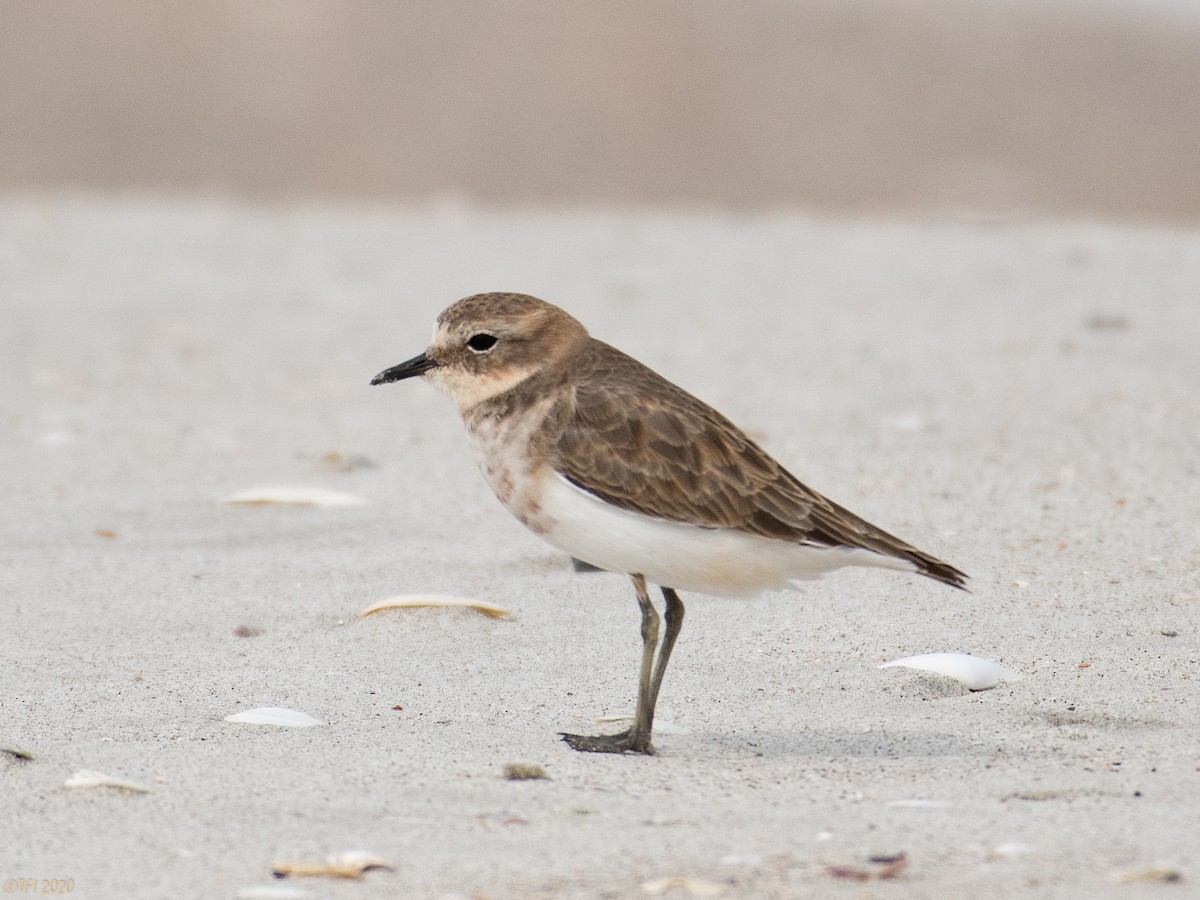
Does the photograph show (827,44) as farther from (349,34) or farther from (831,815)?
(831,815)

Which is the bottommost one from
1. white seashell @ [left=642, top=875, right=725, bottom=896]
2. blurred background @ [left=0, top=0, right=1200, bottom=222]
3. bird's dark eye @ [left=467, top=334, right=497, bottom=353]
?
white seashell @ [left=642, top=875, right=725, bottom=896]

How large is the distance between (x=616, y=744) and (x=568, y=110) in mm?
17378

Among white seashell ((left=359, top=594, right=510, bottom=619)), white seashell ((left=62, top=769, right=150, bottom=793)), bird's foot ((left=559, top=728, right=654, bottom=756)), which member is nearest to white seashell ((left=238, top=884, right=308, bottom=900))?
white seashell ((left=62, top=769, right=150, bottom=793))

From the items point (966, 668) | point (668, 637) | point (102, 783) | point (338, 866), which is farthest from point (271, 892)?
point (966, 668)

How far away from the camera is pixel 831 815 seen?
11.4 feet

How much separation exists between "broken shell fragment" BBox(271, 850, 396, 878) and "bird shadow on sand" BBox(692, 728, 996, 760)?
3.48 feet

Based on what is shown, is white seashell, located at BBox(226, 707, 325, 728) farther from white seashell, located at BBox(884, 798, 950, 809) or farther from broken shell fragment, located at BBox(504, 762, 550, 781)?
white seashell, located at BBox(884, 798, 950, 809)

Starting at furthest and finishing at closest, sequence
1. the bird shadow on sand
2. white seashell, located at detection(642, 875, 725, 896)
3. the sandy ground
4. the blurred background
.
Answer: the blurred background < the bird shadow on sand < the sandy ground < white seashell, located at detection(642, 875, 725, 896)

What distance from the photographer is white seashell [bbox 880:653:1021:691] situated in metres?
4.37

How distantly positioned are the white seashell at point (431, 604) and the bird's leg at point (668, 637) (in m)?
0.72

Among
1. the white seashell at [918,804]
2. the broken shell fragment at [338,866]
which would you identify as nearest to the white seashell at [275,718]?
the broken shell fragment at [338,866]

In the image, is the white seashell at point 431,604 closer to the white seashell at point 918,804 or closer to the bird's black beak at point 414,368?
the bird's black beak at point 414,368

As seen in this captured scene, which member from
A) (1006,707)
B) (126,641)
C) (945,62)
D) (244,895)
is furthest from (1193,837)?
(945,62)

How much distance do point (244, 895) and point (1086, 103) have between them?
839 inches
